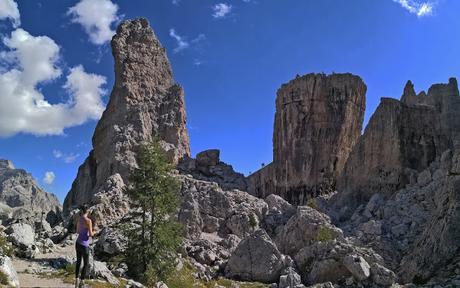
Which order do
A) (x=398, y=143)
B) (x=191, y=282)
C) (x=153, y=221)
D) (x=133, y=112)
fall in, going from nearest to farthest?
(x=153, y=221)
(x=191, y=282)
(x=398, y=143)
(x=133, y=112)

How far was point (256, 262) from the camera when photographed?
168ft

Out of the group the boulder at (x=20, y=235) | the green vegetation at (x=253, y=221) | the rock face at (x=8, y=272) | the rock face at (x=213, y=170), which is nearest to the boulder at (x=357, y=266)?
the green vegetation at (x=253, y=221)

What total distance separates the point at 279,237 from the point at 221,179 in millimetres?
36908

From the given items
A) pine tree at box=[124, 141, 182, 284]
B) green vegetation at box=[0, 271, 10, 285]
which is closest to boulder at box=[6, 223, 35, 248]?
pine tree at box=[124, 141, 182, 284]

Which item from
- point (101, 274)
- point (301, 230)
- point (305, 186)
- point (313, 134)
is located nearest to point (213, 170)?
point (305, 186)

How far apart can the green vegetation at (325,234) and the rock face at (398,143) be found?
14803 millimetres

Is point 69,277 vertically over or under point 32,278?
over

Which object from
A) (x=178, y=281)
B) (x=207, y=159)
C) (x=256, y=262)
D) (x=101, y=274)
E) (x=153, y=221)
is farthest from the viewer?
(x=207, y=159)

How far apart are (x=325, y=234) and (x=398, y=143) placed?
25.8 m

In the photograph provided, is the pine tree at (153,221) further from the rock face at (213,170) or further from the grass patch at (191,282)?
the rock face at (213,170)

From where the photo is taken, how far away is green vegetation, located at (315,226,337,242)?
174ft

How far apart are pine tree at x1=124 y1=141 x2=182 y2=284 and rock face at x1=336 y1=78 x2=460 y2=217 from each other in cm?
3625

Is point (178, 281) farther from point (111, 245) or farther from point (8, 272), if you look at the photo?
point (8, 272)

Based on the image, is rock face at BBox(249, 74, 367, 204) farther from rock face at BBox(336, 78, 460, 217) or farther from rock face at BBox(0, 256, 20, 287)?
rock face at BBox(0, 256, 20, 287)
